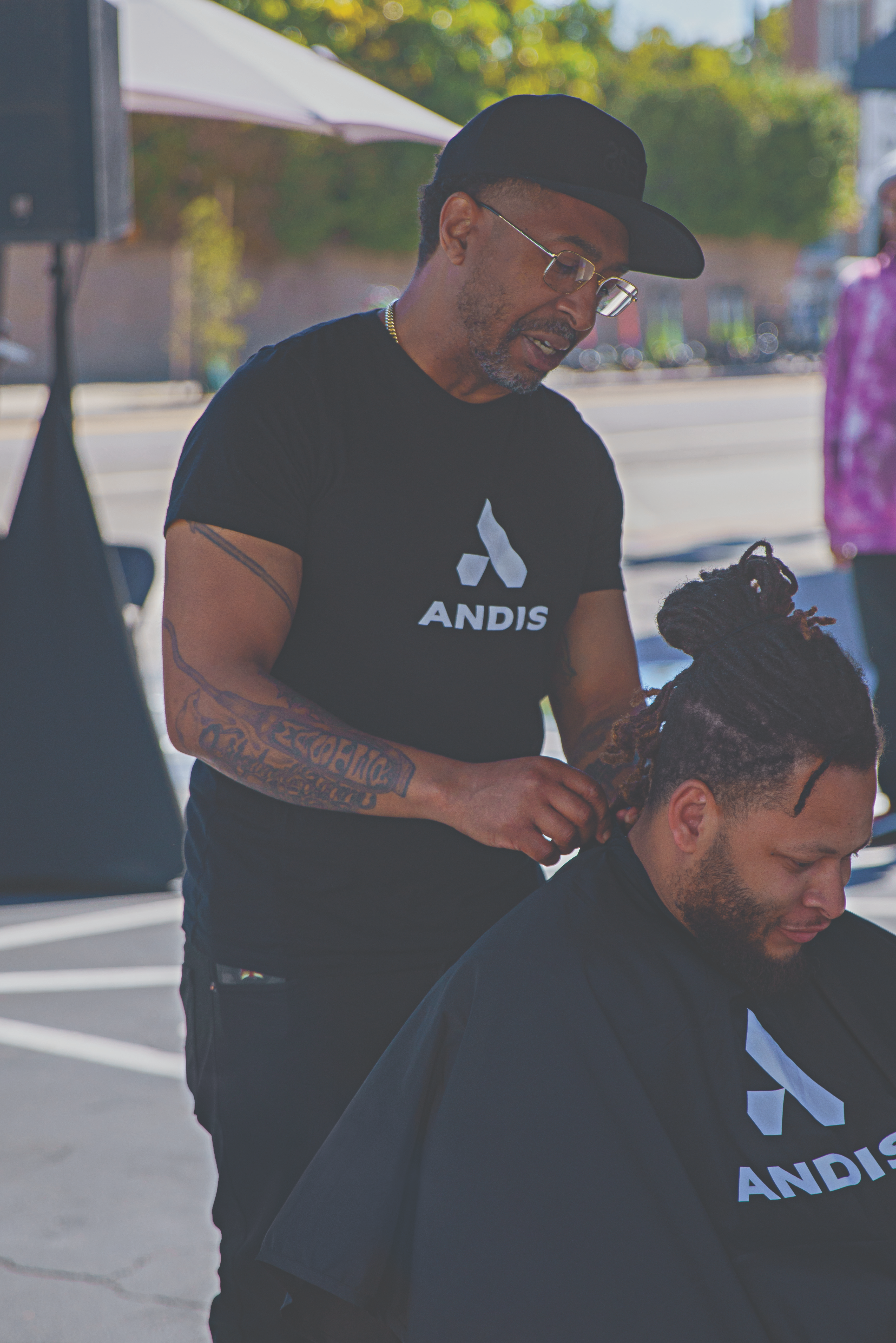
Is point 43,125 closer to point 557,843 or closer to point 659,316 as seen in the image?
point 557,843

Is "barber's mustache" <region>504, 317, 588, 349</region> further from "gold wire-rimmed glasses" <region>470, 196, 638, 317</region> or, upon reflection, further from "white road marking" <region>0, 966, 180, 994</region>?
"white road marking" <region>0, 966, 180, 994</region>

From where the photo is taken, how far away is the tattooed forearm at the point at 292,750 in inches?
69.7

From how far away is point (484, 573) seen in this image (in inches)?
76.5

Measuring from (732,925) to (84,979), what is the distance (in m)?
2.61

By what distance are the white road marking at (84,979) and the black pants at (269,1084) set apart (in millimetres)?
1990

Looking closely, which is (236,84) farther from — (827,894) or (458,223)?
(827,894)

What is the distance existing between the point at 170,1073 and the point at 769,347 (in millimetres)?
32236

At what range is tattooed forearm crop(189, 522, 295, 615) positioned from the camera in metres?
1.83

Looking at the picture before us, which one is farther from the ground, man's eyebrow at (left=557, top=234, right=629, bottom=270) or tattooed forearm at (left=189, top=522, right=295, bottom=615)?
man's eyebrow at (left=557, top=234, right=629, bottom=270)

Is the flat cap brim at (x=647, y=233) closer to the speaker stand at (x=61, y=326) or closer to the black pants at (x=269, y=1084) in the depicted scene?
the black pants at (x=269, y=1084)

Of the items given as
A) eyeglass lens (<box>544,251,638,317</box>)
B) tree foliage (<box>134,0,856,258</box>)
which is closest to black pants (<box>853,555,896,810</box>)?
eyeglass lens (<box>544,251,638,317</box>)

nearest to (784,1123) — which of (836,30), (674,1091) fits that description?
(674,1091)

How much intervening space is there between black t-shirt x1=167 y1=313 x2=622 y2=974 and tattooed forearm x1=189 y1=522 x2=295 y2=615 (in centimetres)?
2

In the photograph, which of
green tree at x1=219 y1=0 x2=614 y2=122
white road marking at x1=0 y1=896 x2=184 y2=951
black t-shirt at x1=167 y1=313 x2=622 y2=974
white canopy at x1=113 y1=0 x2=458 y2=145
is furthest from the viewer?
green tree at x1=219 y1=0 x2=614 y2=122
